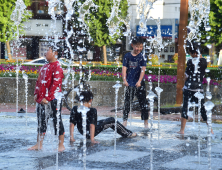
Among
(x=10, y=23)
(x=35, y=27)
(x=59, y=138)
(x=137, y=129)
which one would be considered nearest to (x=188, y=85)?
(x=137, y=129)

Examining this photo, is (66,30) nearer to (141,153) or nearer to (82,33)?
(82,33)

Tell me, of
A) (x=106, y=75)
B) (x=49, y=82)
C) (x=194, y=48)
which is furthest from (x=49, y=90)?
(x=106, y=75)

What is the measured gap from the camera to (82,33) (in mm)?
41250

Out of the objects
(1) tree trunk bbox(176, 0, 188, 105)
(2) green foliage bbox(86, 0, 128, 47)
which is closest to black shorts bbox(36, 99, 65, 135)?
(1) tree trunk bbox(176, 0, 188, 105)

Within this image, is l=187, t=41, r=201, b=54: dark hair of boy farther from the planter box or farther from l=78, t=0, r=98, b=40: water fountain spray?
l=78, t=0, r=98, b=40: water fountain spray

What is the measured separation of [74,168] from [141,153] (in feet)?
4.09

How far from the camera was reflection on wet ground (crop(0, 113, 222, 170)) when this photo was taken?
16.5ft

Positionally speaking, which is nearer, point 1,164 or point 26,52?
point 1,164

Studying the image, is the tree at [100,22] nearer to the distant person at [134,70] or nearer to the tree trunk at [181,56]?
the tree trunk at [181,56]

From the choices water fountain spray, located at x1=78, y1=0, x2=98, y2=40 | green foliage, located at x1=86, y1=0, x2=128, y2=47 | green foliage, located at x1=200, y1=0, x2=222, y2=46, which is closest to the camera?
green foliage, located at x1=200, y1=0, x2=222, y2=46

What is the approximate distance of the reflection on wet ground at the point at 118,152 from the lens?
503 centimetres

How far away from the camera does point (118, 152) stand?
5820mm

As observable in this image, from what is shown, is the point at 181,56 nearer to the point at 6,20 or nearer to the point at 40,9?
the point at 6,20

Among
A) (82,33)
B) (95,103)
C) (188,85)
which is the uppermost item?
(82,33)
